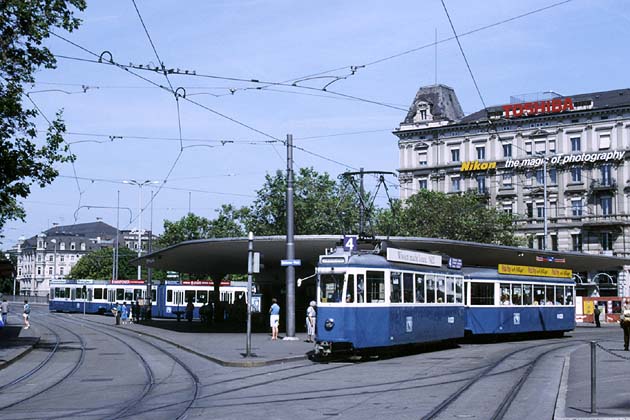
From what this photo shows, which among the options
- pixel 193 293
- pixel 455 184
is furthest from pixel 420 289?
pixel 455 184

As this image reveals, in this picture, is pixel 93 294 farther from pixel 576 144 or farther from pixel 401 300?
pixel 401 300

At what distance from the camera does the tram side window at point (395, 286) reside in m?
24.5

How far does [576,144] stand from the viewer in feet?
250

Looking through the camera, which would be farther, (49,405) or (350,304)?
(350,304)

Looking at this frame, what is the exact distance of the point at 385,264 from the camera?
79.4 feet

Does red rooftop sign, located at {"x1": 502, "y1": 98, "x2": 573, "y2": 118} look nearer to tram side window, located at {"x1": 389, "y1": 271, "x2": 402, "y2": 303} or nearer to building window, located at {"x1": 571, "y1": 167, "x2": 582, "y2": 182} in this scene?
building window, located at {"x1": 571, "y1": 167, "x2": 582, "y2": 182}

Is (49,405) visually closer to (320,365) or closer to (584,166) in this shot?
(320,365)

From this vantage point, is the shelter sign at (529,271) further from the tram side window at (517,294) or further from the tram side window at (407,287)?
the tram side window at (407,287)

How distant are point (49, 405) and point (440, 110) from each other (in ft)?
247

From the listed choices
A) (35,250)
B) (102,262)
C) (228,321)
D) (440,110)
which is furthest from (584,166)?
(35,250)

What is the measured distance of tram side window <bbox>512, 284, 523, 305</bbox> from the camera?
3388 cm

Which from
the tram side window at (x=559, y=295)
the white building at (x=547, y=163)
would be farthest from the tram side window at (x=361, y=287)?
the white building at (x=547, y=163)

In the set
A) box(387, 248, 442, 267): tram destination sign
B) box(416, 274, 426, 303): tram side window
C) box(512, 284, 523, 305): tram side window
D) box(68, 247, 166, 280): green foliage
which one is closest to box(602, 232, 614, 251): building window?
box(512, 284, 523, 305): tram side window

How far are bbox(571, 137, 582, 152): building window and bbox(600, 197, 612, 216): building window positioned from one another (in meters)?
4.96
